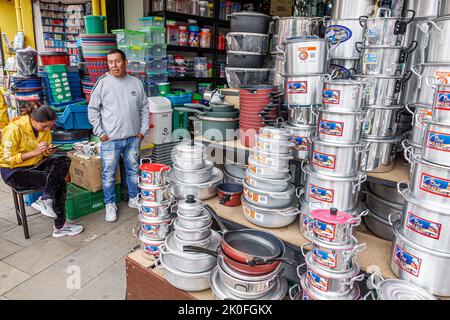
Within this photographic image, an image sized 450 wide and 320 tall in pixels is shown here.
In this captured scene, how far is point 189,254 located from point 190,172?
0.61 meters

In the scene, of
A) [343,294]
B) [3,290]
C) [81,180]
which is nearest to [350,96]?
[343,294]

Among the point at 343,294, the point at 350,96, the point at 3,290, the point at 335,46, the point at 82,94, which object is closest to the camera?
the point at 343,294

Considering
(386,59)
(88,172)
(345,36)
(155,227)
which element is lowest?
(88,172)

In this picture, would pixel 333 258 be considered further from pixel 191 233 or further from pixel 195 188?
pixel 195 188

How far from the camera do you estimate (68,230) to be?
307cm

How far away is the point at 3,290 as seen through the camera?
2275 millimetres

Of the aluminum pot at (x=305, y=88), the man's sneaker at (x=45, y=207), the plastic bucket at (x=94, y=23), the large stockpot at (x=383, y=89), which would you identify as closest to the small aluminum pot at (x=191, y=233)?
the aluminum pot at (x=305, y=88)

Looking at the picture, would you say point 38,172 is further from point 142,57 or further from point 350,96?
point 350,96

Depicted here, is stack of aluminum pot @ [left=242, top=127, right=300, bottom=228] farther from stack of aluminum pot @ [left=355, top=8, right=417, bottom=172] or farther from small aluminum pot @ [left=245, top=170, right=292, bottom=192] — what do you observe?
stack of aluminum pot @ [left=355, top=8, right=417, bottom=172]

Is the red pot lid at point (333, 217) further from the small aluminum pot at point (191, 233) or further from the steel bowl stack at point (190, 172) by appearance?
the steel bowl stack at point (190, 172)

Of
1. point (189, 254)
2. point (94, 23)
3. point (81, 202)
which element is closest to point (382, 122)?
point (189, 254)

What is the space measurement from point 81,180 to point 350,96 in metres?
3.07

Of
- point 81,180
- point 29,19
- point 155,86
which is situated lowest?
point 81,180

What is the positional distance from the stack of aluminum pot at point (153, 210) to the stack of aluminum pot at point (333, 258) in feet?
3.21
